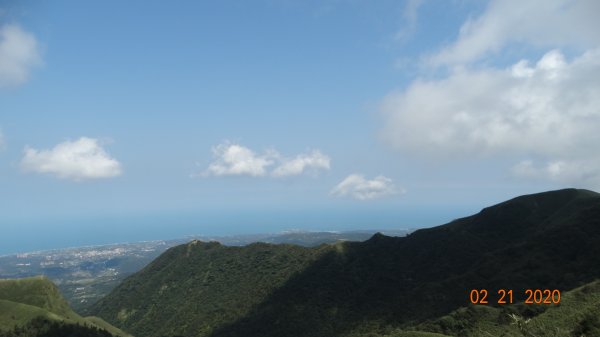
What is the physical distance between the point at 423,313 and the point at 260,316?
63.3 m

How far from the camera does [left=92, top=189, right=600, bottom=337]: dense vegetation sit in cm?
12544

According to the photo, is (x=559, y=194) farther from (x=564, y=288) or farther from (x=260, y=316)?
(x=260, y=316)

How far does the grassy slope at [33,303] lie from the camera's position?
13988 centimetres

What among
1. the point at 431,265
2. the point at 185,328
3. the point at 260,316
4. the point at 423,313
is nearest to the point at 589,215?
the point at 431,265

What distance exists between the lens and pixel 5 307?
5605 inches

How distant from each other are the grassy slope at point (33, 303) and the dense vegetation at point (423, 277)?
39761mm

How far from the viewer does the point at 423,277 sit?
15975 cm
